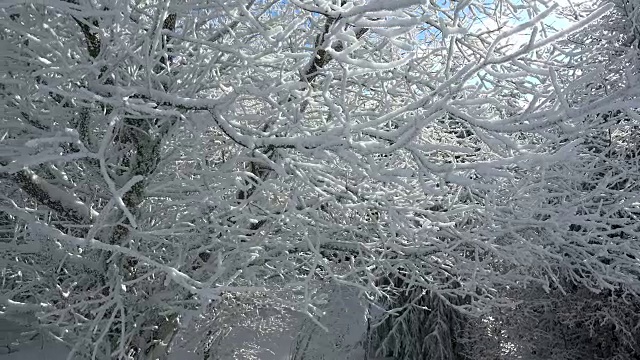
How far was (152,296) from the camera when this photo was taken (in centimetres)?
375

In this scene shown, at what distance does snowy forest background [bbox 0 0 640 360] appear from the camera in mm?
2230

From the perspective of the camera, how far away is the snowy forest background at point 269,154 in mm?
2230

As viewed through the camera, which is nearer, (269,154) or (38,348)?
(269,154)

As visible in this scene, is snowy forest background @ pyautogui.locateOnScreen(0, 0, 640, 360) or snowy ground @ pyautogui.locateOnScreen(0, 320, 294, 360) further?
snowy ground @ pyautogui.locateOnScreen(0, 320, 294, 360)

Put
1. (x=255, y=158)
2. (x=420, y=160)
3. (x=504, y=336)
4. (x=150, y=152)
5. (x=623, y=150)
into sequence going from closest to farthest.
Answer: (x=420, y=160) → (x=255, y=158) → (x=150, y=152) → (x=623, y=150) → (x=504, y=336)

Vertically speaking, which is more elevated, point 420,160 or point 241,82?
point 241,82

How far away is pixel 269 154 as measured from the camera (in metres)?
3.40

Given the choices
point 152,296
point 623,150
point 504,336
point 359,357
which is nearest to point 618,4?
point 623,150

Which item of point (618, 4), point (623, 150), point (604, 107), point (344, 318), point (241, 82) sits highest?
point (618, 4)

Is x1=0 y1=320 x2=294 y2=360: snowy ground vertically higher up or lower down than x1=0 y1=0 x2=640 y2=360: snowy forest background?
lower down

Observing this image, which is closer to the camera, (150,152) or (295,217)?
(150,152)

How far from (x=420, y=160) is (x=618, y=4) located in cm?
599

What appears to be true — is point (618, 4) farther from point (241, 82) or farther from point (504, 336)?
point (241, 82)

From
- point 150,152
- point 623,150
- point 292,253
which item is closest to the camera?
point 150,152
